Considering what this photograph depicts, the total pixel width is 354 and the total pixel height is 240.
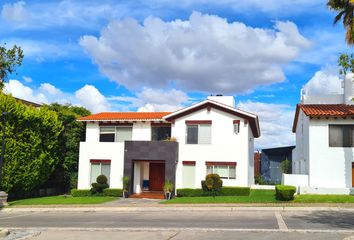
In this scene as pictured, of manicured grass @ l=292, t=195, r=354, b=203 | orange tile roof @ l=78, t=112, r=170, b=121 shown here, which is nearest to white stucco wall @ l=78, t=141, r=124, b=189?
orange tile roof @ l=78, t=112, r=170, b=121

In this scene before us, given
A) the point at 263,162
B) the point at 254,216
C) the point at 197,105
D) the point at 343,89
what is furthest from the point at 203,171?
the point at 263,162

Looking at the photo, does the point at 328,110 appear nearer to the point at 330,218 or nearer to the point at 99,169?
the point at 330,218

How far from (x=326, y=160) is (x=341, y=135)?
2.06 metres

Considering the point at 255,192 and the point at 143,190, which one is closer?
the point at 255,192

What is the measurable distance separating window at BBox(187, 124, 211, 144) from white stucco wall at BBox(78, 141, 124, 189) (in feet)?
17.5

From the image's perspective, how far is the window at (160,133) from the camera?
34250 millimetres

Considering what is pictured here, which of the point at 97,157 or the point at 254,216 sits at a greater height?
the point at 97,157

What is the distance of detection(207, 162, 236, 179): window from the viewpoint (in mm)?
31344

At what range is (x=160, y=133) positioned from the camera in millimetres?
34375

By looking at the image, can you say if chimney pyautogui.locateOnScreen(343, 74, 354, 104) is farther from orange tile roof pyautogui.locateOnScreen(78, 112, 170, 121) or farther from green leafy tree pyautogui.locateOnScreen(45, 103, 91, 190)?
green leafy tree pyautogui.locateOnScreen(45, 103, 91, 190)

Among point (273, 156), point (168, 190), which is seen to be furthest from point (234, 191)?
point (273, 156)

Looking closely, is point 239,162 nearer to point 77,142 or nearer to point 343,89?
point 343,89

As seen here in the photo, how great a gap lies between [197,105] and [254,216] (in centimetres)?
1246

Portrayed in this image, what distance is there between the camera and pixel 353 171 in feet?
99.0
